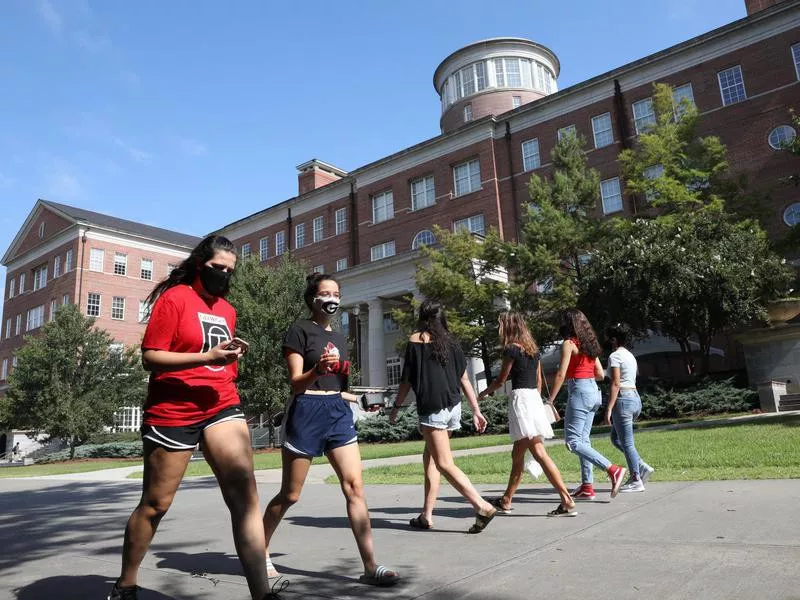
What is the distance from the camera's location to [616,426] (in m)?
6.90

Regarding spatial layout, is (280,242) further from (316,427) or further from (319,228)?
(316,427)

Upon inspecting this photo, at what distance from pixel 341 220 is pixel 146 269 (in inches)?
791

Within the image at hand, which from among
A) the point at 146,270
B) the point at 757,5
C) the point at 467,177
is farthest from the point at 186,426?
the point at 146,270

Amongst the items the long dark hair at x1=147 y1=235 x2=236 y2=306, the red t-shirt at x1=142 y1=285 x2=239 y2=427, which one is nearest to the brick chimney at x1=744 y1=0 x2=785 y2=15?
the long dark hair at x1=147 y1=235 x2=236 y2=306

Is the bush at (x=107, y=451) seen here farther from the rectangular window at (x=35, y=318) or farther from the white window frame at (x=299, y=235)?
the rectangular window at (x=35, y=318)

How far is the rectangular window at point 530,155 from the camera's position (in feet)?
117

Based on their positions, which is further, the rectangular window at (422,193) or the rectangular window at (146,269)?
the rectangular window at (146,269)

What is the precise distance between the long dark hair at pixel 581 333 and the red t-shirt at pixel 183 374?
4.14 metres

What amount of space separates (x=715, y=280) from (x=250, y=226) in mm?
39536

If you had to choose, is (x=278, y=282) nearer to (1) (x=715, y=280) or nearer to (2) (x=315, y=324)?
(1) (x=715, y=280)

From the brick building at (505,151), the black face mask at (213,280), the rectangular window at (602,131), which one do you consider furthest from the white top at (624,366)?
the rectangular window at (602,131)

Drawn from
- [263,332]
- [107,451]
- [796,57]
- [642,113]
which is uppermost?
[796,57]

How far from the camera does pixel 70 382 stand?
2955 cm

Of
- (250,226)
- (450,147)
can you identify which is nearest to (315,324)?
(450,147)
